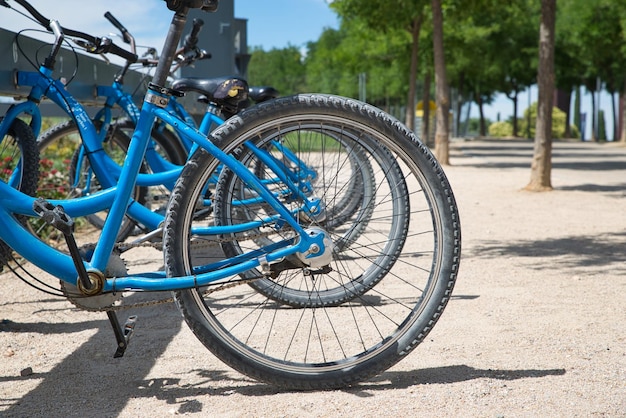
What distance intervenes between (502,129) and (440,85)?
138ft

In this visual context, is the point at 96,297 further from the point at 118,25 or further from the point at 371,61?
the point at 371,61

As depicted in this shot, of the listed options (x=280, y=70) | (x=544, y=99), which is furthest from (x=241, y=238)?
(x=280, y=70)

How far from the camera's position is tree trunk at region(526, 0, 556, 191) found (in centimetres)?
1186

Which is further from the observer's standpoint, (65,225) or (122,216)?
(122,216)

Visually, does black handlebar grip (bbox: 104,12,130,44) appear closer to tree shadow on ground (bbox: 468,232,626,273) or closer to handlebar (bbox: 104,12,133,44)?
handlebar (bbox: 104,12,133,44)

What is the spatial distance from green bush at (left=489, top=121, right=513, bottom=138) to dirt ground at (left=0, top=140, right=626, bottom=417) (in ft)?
172

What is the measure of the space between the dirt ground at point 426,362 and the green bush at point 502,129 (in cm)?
5242

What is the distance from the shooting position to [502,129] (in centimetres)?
5794

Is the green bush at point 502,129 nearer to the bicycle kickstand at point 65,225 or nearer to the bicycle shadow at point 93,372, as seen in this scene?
the bicycle shadow at point 93,372

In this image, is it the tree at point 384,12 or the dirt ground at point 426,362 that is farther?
the tree at point 384,12

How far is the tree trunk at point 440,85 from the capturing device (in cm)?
1709

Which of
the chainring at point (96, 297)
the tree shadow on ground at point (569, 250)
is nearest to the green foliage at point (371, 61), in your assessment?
the tree shadow on ground at point (569, 250)

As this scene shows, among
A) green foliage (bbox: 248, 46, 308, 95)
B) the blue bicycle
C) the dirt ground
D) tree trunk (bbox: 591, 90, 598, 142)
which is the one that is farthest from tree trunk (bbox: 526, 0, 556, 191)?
green foliage (bbox: 248, 46, 308, 95)

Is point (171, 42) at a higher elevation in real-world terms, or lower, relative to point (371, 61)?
lower
